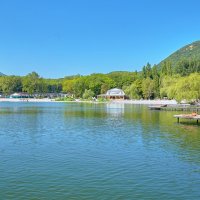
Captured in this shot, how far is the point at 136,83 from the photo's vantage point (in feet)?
390

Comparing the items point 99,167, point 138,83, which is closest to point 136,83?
point 138,83

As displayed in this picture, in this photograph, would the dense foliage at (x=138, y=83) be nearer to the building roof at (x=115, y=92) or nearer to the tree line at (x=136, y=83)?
the tree line at (x=136, y=83)

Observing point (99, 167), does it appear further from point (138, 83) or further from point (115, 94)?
point (115, 94)

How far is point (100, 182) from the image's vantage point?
48.0 feet

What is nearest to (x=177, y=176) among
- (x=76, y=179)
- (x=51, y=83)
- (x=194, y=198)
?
(x=194, y=198)

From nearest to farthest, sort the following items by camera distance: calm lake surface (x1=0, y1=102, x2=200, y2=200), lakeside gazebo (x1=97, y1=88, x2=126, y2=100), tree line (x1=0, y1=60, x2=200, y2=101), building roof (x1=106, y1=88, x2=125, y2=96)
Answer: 1. calm lake surface (x1=0, y1=102, x2=200, y2=200)
2. tree line (x1=0, y1=60, x2=200, y2=101)
3. lakeside gazebo (x1=97, y1=88, x2=126, y2=100)
4. building roof (x1=106, y1=88, x2=125, y2=96)

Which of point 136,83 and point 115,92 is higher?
point 136,83

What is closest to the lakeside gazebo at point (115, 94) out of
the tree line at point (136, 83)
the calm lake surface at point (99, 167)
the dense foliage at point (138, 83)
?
the tree line at point (136, 83)

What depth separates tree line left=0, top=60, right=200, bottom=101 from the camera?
65250 mm

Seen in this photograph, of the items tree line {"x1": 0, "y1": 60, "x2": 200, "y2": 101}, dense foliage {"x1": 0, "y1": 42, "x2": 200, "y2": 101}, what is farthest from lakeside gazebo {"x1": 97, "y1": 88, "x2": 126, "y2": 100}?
dense foliage {"x1": 0, "y1": 42, "x2": 200, "y2": 101}

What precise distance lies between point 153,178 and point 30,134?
16.3m

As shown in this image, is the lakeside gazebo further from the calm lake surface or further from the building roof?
the calm lake surface

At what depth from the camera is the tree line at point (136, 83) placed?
65.2m

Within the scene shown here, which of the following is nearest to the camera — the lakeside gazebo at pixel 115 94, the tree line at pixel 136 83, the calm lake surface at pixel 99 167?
the calm lake surface at pixel 99 167
